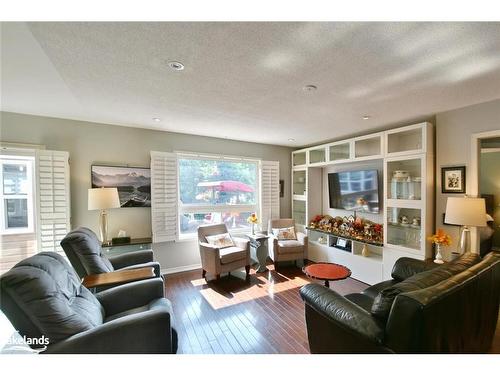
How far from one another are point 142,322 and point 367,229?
3279 millimetres

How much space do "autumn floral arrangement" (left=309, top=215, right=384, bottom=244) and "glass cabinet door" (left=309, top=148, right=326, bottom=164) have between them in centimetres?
113

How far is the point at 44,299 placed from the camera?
3.63 feet

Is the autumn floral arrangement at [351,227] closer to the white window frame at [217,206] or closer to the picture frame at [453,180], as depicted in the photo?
the picture frame at [453,180]

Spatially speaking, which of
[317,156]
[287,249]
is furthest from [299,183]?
[287,249]

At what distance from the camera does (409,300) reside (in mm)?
1098

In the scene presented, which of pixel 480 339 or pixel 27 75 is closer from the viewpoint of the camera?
pixel 480 339

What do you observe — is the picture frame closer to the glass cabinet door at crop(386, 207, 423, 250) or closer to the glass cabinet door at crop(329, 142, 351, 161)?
the glass cabinet door at crop(386, 207, 423, 250)

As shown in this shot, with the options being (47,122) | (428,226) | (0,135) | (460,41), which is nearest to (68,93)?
(47,122)

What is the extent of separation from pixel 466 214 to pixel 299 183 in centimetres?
277

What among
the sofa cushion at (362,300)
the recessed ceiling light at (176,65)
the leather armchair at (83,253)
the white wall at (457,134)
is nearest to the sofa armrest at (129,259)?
the leather armchair at (83,253)

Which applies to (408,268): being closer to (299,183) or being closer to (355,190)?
(355,190)

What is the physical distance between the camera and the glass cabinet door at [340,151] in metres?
3.55
